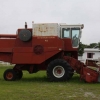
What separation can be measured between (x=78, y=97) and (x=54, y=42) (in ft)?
23.4

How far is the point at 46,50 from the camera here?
57.4ft

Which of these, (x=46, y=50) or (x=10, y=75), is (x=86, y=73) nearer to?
(x=46, y=50)

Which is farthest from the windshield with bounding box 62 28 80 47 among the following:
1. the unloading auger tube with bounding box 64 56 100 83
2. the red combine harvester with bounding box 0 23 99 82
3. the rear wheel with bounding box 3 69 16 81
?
the rear wheel with bounding box 3 69 16 81

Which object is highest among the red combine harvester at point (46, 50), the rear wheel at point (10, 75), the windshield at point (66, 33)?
the windshield at point (66, 33)

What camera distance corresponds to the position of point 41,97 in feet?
35.1

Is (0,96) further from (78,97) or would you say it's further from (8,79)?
(8,79)

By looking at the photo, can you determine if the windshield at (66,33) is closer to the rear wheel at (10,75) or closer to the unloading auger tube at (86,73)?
the unloading auger tube at (86,73)

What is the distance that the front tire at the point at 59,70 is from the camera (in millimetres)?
16953

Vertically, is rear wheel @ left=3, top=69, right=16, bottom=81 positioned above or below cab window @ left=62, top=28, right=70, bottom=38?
below

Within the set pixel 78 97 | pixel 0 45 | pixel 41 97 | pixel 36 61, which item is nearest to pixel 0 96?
pixel 41 97

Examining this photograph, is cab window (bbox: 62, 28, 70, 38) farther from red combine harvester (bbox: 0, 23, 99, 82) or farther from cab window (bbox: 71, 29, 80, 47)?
cab window (bbox: 71, 29, 80, 47)

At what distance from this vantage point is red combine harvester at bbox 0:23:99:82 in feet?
56.1

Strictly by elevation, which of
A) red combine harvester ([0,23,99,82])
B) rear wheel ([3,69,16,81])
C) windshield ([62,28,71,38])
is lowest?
rear wheel ([3,69,16,81])

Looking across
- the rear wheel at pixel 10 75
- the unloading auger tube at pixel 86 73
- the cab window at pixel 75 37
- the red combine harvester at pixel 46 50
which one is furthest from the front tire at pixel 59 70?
the rear wheel at pixel 10 75
